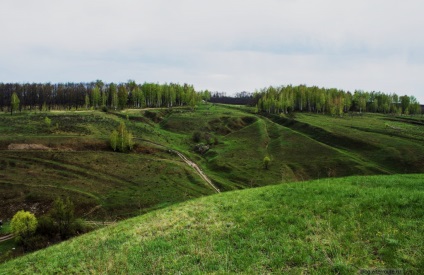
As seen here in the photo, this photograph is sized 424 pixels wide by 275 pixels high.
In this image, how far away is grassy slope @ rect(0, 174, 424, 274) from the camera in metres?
13.3

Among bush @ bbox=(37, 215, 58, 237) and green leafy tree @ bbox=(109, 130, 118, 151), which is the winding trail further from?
bush @ bbox=(37, 215, 58, 237)

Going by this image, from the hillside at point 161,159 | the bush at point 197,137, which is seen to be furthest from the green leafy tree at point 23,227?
the bush at point 197,137

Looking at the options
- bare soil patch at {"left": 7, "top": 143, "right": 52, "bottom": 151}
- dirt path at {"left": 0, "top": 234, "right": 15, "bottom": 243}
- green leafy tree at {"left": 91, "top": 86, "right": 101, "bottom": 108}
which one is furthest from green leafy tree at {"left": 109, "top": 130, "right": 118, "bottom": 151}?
green leafy tree at {"left": 91, "top": 86, "right": 101, "bottom": 108}

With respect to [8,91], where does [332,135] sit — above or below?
below

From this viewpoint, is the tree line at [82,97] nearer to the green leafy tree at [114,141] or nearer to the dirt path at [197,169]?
the green leafy tree at [114,141]

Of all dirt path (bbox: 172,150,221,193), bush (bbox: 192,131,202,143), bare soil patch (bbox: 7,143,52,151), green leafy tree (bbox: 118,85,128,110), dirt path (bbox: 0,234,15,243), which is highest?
green leafy tree (bbox: 118,85,128,110)

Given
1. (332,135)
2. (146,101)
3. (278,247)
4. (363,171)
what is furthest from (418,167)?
(146,101)

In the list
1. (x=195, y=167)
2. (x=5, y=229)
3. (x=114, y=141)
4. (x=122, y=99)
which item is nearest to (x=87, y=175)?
(x=114, y=141)

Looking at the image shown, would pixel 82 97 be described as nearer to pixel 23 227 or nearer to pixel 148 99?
pixel 148 99

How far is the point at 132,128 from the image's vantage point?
11769 cm

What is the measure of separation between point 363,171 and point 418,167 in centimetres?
1569

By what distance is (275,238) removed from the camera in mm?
15578

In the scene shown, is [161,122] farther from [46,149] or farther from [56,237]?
[56,237]

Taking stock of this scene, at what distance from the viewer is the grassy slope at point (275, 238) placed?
13305 millimetres
